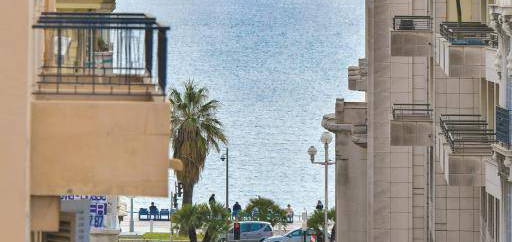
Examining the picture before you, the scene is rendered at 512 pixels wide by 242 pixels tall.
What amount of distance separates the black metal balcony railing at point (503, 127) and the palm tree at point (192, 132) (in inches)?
1834

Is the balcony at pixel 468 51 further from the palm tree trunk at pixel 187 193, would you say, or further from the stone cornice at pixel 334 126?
the palm tree trunk at pixel 187 193

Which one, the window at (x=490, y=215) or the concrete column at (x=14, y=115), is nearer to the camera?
the concrete column at (x=14, y=115)

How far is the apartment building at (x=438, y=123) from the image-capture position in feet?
80.9

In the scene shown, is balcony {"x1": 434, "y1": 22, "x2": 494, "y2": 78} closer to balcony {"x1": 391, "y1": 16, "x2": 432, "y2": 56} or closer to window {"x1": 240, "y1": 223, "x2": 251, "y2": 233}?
balcony {"x1": 391, "y1": 16, "x2": 432, "y2": 56}

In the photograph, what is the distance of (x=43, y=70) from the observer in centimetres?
1262

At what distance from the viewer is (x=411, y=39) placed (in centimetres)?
3397

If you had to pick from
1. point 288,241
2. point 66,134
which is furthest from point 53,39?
point 288,241

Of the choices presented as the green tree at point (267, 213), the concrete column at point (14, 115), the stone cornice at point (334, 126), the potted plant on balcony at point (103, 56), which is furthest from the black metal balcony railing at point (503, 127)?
the green tree at point (267, 213)

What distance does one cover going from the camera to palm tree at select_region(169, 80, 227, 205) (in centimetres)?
7181

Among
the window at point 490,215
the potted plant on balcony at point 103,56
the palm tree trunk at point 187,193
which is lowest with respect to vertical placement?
the palm tree trunk at point 187,193

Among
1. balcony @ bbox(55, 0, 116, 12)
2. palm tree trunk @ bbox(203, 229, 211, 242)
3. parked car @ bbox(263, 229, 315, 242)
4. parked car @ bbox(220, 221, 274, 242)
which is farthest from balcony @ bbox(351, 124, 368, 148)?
parked car @ bbox(220, 221, 274, 242)

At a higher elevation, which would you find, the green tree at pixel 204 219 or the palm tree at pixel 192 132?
the palm tree at pixel 192 132

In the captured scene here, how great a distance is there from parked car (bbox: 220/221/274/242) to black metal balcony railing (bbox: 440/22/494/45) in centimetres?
4842

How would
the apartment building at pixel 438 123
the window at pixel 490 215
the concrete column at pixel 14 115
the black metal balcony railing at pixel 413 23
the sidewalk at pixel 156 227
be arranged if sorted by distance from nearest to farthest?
the concrete column at pixel 14 115
the apartment building at pixel 438 123
the window at pixel 490 215
the black metal balcony railing at pixel 413 23
the sidewalk at pixel 156 227
